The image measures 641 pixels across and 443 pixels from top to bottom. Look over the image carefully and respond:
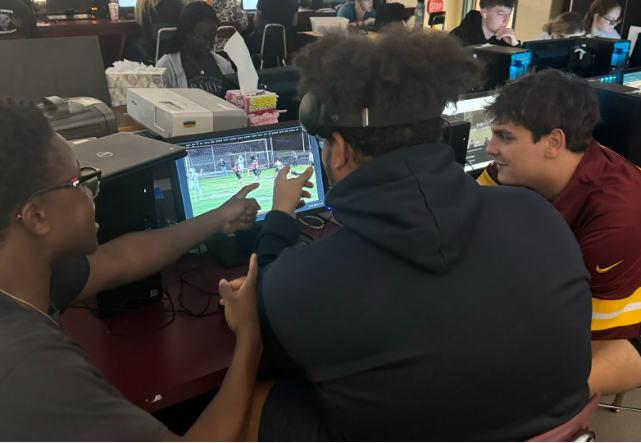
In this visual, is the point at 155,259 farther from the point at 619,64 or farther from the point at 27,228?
the point at 619,64

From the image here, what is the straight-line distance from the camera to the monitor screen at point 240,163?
60.2 inches

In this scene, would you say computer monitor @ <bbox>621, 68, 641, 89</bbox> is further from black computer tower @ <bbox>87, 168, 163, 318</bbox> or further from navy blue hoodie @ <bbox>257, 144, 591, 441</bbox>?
black computer tower @ <bbox>87, 168, 163, 318</bbox>

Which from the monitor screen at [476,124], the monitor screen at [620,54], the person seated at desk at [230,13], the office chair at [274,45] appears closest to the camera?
the monitor screen at [476,124]

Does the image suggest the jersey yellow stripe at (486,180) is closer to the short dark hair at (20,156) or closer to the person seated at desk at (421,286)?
the person seated at desk at (421,286)

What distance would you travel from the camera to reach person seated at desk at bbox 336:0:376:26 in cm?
662

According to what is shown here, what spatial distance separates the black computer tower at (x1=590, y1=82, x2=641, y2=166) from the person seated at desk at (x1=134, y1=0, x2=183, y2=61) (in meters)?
3.48

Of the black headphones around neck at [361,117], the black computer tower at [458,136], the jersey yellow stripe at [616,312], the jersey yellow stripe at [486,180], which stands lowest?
the jersey yellow stripe at [616,312]

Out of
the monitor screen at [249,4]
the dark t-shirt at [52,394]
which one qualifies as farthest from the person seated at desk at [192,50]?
the monitor screen at [249,4]

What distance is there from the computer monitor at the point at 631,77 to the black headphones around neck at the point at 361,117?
2.37 metres

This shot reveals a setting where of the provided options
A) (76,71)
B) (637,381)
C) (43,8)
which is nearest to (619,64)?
(637,381)

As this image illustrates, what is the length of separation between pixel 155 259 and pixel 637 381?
1.37m

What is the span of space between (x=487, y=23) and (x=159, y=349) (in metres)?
3.83

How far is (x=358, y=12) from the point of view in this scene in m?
6.74

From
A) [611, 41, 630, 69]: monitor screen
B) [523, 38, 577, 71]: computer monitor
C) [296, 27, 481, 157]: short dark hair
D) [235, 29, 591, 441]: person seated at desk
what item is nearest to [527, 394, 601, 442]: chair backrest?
[235, 29, 591, 441]: person seated at desk
